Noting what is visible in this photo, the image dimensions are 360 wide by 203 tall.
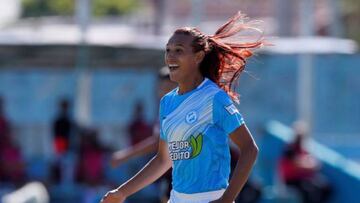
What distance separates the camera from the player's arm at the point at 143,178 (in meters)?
6.00

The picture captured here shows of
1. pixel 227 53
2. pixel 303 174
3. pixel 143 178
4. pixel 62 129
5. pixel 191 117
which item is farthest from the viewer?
pixel 62 129

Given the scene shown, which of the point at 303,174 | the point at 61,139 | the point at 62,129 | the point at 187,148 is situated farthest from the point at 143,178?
the point at 62,129

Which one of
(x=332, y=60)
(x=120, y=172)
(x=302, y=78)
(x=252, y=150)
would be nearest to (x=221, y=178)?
(x=252, y=150)

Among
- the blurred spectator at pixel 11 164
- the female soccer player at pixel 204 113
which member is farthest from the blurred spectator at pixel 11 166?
the female soccer player at pixel 204 113

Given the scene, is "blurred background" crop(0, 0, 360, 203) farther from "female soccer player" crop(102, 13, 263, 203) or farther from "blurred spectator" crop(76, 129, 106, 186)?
"female soccer player" crop(102, 13, 263, 203)

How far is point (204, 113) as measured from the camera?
A: 18.6 feet

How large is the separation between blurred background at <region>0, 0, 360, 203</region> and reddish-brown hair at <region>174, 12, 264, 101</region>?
9.78 ft

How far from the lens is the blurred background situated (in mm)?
15297

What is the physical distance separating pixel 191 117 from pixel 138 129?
10701mm

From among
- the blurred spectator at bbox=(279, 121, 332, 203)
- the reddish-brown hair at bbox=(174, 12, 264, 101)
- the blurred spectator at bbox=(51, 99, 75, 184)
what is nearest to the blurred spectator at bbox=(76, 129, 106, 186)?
the blurred spectator at bbox=(51, 99, 75, 184)

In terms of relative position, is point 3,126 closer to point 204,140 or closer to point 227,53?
point 227,53

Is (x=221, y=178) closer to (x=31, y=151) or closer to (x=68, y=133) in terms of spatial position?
(x=68, y=133)

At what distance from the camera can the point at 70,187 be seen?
15.0m

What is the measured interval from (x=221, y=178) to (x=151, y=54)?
10942mm
